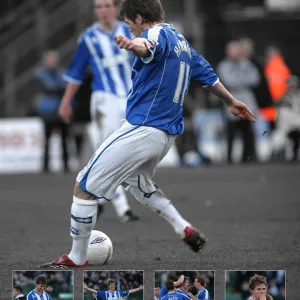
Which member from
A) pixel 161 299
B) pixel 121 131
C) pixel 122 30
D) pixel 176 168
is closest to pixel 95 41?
pixel 122 30

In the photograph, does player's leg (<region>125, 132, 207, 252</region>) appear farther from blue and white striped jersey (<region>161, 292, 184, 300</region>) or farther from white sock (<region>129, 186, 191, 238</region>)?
blue and white striped jersey (<region>161, 292, 184, 300</region>)

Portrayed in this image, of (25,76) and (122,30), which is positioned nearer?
(122,30)

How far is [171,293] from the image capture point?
5.30 metres

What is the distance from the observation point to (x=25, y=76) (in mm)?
23750

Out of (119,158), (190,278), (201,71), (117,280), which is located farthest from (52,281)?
(201,71)

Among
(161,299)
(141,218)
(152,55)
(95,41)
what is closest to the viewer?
(161,299)

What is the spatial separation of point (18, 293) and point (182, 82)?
208 centimetres

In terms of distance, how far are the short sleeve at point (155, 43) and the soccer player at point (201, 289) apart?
1610 mm

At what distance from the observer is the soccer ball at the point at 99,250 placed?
23.3 feet

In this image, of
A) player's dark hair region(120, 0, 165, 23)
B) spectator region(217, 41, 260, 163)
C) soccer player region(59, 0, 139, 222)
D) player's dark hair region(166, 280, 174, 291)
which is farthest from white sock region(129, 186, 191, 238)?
spectator region(217, 41, 260, 163)

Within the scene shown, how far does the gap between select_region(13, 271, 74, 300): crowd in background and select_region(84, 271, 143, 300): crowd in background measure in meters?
0.10

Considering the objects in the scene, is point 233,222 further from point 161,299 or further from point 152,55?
point 161,299

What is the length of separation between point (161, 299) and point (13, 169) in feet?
51.3

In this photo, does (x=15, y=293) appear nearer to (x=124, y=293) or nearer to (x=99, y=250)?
(x=124, y=293)
